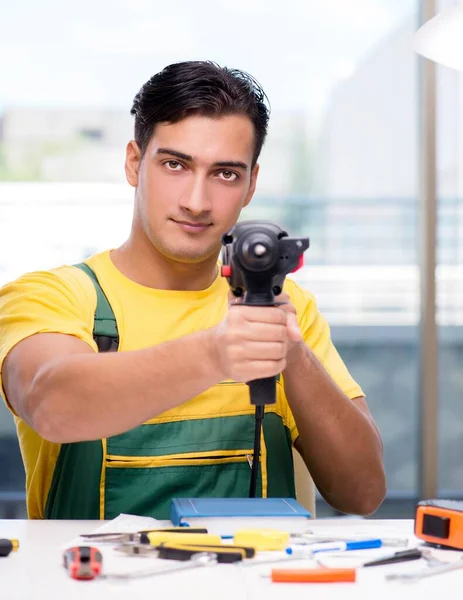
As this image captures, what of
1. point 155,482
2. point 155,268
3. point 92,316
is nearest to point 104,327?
point 92,316

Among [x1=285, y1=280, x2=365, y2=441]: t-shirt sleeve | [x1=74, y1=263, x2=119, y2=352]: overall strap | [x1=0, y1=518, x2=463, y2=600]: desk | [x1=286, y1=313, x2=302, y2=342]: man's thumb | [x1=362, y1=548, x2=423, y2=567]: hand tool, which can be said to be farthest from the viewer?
[x1=285, y1=280, x2=365, y2=441]: t-shirt sleeve

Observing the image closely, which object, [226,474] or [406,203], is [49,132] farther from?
[226,474]

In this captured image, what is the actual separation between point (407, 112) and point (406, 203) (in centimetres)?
37

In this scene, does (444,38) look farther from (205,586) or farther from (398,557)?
(205,586)

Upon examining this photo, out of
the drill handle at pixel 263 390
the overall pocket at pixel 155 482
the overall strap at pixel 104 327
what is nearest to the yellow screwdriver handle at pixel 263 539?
the drill handle at pixel 263 390

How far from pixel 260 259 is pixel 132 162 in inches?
27.8

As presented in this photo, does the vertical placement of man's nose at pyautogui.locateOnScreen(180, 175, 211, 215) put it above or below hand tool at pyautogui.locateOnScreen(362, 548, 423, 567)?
above

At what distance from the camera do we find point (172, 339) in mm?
1327

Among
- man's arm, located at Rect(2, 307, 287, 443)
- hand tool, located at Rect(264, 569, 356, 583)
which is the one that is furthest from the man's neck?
hand tool, located at Rect(264, 569, 356, 583)

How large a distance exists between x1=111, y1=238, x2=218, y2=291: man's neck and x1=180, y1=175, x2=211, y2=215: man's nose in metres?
0.14

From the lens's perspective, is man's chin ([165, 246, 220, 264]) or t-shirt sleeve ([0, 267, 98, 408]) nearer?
t-shirt sleeve ([0, 267, 98, 408])

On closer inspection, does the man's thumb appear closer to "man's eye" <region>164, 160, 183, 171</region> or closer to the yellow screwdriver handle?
the yellow screwdriver handle

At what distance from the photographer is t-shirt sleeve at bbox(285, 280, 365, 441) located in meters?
1.60

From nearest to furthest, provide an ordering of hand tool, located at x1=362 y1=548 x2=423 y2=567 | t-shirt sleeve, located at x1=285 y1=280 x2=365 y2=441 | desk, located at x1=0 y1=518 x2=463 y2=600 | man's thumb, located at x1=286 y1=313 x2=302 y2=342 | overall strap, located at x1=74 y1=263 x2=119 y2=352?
desk, located at x1=0 y1=518 x2=463 y2=600 < hand tool, located at x1=362 y1=548 x2=423 y2=567 < man's thumb, located at x1=286 y1=313 x2=302 y2=342 < overall strap, located at x1=74 y1=263 x2=119 y2=352 < t-shirt sleeve, located at x1=285 y1=280 x2=365 y2=441
